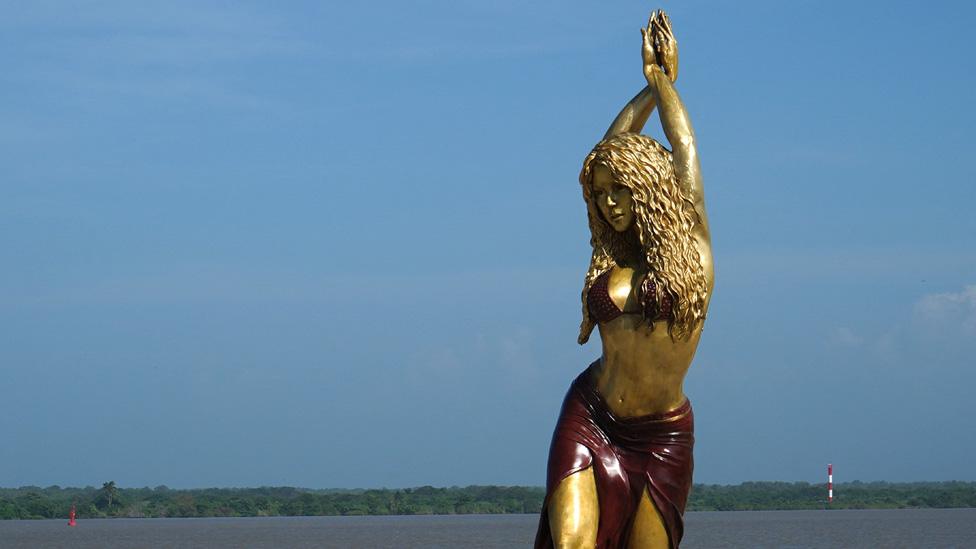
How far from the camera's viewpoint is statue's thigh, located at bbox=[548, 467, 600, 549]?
27.7 feet

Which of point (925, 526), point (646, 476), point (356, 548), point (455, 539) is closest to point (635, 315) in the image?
point (646, 476)

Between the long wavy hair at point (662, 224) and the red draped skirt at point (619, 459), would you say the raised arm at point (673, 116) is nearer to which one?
the long wavy hair at point (662, 224)

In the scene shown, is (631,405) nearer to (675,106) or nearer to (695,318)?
(695,318)

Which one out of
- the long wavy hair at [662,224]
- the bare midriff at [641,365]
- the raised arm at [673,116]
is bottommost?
the bare midriff at [641,365]

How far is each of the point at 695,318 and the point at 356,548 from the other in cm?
3018

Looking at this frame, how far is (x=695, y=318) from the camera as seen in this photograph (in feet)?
28.1

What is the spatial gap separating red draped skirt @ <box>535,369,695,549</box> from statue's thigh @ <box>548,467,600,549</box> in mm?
37

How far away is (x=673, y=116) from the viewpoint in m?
8.88

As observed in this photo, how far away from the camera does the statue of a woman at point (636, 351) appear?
8.55m

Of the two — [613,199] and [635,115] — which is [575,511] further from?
[635,115]

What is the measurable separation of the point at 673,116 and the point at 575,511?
7.19 feet

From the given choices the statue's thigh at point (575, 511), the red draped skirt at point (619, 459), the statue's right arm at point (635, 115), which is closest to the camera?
the statue's thigh at point (575, 511)

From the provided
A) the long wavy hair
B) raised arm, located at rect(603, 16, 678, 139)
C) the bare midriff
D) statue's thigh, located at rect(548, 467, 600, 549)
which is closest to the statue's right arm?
raised arm, located at rect(603, 16, 678, 139)

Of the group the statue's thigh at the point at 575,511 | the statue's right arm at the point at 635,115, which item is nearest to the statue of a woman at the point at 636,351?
the statue's thigh at the point at 575,511
